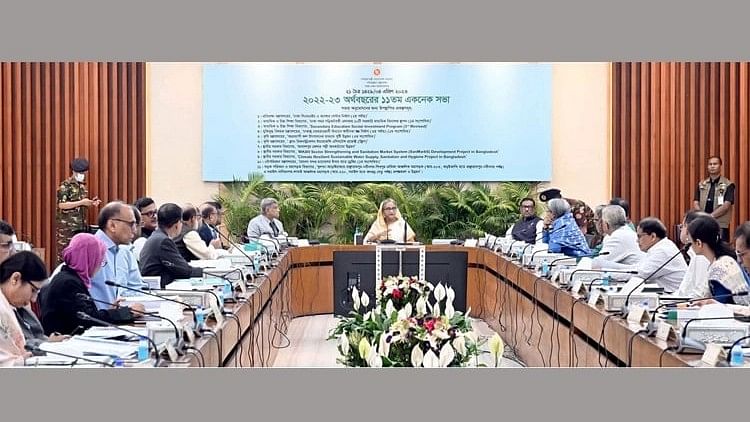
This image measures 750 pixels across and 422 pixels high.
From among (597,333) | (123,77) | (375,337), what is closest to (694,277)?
(597,333)

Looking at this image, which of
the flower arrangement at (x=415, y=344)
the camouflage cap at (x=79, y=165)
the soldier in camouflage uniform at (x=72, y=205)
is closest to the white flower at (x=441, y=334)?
the flower arrangement at (x=415, y=344)

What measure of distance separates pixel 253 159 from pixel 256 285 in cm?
570

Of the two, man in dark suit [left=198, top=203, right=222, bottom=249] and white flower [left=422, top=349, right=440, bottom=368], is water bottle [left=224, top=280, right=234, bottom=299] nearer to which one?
white flower [left=422, top=349, right=440, bottom=368]

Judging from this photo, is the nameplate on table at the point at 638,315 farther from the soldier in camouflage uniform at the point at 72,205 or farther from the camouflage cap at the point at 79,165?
the camouflage cap at the point at 79,165

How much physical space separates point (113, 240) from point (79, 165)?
6.04 metres

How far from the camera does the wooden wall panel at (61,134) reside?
11.1m

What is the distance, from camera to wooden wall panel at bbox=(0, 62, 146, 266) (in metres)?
11.1

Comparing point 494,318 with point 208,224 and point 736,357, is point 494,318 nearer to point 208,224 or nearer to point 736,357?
point 208,224

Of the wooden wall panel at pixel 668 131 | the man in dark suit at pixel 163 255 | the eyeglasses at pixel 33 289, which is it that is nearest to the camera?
the eyeglasses at pixel 33 289

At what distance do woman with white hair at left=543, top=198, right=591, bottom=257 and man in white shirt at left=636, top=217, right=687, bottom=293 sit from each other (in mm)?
1647

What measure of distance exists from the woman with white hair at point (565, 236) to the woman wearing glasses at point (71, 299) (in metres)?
4.03

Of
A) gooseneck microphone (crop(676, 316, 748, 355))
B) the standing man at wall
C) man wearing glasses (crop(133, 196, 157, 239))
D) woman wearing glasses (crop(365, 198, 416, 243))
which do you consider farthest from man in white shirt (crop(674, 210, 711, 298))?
the standing man at wall

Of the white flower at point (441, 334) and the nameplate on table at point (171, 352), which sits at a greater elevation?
the white flower at point (441, 334)

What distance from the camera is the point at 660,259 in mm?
5391
